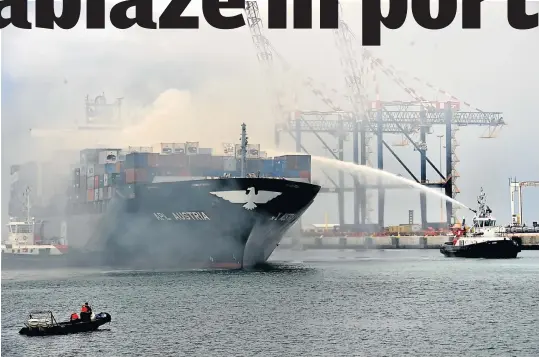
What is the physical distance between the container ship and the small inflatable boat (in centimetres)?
3288

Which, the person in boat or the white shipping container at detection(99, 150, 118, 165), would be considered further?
the white shipping container at detection(99, 150, 118, 165)

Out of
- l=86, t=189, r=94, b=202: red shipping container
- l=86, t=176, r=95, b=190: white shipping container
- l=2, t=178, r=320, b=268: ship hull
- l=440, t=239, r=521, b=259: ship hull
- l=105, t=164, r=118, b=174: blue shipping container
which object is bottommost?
l=440, t=239, r=521, b=259: ship hull

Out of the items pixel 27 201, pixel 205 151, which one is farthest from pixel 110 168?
pixel 27 201

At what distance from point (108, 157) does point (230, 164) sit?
14.8 m

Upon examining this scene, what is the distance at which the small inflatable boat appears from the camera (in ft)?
173

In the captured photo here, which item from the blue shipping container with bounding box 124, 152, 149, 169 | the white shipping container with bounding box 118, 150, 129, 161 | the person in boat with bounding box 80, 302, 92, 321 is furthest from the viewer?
the white shipping container with bounding box 118, 150, 129, 161

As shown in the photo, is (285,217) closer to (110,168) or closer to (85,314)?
(110,168)

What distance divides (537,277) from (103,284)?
43.2 m

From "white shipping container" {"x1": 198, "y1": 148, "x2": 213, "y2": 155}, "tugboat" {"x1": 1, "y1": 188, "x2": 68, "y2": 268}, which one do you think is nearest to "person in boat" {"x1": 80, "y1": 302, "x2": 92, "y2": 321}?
"white shipping container" {"x1": 198, "y1": 148, "x2": 213, "y2": 155}

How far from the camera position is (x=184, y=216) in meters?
89.9

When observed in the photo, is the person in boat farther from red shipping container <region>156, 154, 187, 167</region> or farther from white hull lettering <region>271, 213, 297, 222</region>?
red shipping container <region>156, 154, 187, 167</region>

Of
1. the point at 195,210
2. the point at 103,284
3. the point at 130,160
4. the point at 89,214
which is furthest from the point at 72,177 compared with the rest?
the point at 103,284

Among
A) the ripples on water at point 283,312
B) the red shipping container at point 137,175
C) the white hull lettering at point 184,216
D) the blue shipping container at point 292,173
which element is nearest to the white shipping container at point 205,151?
the red shipping container at point 137,175

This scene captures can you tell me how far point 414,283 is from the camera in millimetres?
83312
